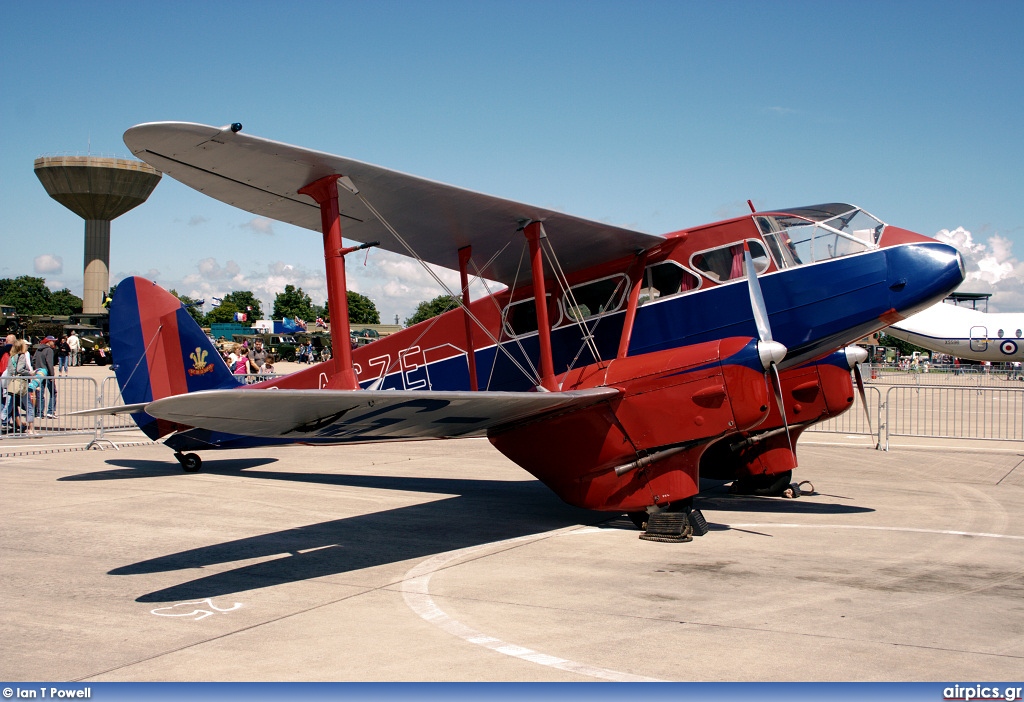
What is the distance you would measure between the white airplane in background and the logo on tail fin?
1767 inches

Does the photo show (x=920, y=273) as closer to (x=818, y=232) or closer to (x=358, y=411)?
(x=818, y=232)

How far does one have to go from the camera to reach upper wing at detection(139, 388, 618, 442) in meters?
5.46

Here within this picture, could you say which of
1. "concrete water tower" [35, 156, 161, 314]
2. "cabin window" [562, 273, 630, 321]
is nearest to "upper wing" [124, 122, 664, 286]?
"cabin window" [562, 273, 630, 321]

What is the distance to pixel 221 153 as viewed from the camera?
7.44 m

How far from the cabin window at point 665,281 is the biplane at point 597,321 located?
0.06ft

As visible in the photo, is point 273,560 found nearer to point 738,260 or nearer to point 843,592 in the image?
point 843,592

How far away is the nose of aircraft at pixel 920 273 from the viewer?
26.4ft

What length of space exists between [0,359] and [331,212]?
1459 cm

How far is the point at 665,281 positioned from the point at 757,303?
1434mm

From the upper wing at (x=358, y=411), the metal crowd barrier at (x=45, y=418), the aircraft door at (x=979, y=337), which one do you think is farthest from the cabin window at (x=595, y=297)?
the aircraft door at (x=979, y=337)

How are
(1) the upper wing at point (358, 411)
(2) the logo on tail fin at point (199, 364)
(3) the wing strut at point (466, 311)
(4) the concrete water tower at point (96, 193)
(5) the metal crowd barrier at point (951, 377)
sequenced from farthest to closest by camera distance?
(4) the concrete water tower at point (96, 193), (5) the metal crowd barrier at point (951, 377), (2) the logo on tail fin at point (199, 364), (3) the wing strut at point (466, 311), (1) the upper wing at point (358, 411)

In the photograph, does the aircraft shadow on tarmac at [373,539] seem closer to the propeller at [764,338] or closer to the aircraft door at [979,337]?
the propeller at [764,338]

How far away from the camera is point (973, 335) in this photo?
47.9m

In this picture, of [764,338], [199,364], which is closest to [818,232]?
[764,338]
